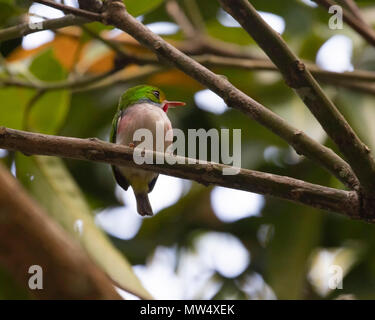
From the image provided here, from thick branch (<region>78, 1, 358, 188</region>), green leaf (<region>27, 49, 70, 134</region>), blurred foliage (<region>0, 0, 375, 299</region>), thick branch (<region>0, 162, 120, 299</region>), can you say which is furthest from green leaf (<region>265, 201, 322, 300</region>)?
thick branch (<region>78, 1, 358, 188</region>)

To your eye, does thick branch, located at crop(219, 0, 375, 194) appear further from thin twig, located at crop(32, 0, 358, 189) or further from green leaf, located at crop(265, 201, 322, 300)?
green leaf, located at crop(265, 201, 322, 300)

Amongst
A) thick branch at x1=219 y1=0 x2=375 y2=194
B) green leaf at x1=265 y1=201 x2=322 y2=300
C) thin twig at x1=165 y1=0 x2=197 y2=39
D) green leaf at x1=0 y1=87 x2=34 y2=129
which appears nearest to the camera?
thick branch at x1=219 y1=0 x2=375 y2=194

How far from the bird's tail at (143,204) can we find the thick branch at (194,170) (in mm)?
722

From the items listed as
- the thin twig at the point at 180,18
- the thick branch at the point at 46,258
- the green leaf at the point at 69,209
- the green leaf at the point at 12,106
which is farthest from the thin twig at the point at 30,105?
the thin twig at the point at 180,18

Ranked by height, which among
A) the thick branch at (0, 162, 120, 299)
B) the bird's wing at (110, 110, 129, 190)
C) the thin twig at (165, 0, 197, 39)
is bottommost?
the thick branch at (0, 162, 120, 299)

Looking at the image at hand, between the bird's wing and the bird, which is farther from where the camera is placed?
the bird's wing

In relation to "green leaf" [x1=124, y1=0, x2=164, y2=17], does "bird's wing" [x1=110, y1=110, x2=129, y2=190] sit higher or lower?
lower

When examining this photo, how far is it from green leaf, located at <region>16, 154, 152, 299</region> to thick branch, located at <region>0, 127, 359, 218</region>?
90 cm

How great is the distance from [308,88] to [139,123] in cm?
81

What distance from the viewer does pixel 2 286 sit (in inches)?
106

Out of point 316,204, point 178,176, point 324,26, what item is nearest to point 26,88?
point 178,176

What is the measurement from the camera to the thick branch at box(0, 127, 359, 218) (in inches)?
54.8
